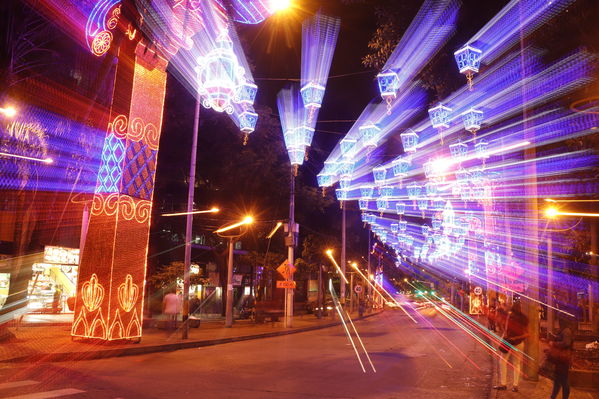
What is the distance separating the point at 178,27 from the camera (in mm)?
15156

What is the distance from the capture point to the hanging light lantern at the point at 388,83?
10.6 metres

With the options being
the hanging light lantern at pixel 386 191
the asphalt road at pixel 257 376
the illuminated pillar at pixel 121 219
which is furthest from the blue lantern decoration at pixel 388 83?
the hanging light lantern at pixel 386 191

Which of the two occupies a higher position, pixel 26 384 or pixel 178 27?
pixel 178 27

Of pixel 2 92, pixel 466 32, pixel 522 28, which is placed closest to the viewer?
pixel 466 32

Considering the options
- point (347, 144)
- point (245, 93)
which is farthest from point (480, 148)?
point (245, 93)

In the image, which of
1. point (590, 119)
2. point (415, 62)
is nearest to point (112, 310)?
point (415, 62)

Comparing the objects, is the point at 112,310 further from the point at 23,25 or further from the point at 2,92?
the point at 23,25

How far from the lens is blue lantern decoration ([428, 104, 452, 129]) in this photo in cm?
1157

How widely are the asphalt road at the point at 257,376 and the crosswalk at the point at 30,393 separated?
15 mm

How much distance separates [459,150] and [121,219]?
10694 mm

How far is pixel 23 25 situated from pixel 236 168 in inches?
459

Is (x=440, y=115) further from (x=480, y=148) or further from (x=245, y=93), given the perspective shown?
(x=245, y=93)

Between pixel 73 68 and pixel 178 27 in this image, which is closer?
pixel 178 27

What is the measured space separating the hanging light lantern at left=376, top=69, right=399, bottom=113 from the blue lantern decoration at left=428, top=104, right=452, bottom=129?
4.51ft
